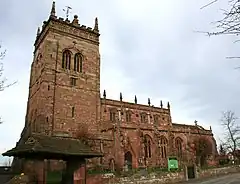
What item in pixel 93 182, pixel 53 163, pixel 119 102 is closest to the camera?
pixel 93 182

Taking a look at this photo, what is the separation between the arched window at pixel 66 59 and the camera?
38372mm

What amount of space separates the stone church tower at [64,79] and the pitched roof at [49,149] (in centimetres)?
1511

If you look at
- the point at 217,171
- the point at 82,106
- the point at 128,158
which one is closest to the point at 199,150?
the point at 217,171

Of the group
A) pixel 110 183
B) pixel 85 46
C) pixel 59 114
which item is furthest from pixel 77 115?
pixel 110 183

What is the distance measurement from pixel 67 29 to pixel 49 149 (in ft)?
87.1

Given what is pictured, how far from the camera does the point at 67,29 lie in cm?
3988

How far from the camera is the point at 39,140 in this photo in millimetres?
18125

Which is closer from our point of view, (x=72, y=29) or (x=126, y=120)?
(x=72, y=29)

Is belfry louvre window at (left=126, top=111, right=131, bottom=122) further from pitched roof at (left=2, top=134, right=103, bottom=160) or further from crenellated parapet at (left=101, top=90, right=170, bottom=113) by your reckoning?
pitched roof at (left=2, top=134, right=103, bottom=160)

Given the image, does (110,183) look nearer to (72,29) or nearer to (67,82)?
(67,82)

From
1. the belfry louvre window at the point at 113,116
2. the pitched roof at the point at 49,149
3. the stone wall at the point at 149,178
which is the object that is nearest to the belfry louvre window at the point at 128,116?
the belfry louvre window at the point at 113,116

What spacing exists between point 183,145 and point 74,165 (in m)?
34.6

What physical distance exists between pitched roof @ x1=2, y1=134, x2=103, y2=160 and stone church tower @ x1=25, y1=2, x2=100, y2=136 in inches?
595

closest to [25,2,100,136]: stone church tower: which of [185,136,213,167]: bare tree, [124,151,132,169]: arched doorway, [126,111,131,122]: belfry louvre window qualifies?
[124,151,132,169]: arched doorway
